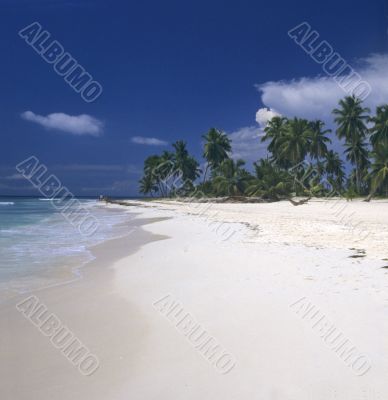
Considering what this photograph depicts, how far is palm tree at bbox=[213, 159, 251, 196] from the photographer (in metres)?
51.8

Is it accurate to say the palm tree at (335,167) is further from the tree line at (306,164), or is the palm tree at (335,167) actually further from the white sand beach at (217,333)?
the white sand beach at (217,333)

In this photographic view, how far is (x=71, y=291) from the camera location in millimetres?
5957

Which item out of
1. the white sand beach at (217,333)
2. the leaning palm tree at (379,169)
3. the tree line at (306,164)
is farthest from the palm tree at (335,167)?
the white sand beach at (217,333)

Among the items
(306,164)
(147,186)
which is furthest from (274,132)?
(147,186)

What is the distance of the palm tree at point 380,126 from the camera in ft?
143

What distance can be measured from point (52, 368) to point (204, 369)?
1.46 m

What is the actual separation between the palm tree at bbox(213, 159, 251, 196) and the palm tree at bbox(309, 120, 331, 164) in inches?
441

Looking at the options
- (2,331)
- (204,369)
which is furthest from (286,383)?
(2,331)

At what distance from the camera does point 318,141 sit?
5284cm

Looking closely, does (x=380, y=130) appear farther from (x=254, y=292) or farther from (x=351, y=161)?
(x=254, y=292)

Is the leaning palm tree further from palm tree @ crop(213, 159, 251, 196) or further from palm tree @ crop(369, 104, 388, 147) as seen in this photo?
palm tree @ crop(213, 159, 251, 196)

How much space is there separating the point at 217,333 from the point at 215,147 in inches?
2431

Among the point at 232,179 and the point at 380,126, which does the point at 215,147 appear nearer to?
the point at 232,179

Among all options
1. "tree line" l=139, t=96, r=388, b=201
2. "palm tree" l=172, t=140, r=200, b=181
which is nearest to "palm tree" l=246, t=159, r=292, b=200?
"tree line" l=139, t=96, r=388, b=201
